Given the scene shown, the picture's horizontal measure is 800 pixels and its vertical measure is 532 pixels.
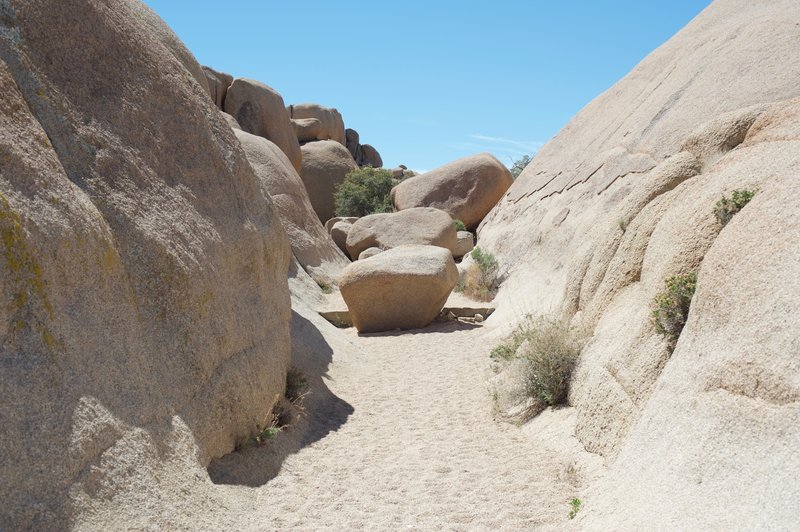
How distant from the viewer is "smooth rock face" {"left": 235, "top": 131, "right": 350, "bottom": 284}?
15719mm

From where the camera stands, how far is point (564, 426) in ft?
20.8

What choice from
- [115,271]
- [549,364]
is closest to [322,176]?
[549,364]

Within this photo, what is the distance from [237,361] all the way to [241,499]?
1.36 metres

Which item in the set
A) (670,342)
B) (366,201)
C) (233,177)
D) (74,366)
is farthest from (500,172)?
(74,366)

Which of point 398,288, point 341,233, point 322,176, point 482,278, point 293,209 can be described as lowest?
point 398,288

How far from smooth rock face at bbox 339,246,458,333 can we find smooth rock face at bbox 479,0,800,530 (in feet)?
4.62

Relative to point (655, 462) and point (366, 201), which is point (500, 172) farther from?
point (655, 462)

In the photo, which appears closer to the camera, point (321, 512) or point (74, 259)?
point (74, 259)

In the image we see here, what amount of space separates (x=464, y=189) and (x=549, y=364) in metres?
15.2

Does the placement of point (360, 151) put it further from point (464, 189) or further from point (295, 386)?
point (295, 386)

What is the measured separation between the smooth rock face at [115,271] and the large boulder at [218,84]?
1346cm

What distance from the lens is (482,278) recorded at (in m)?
14.0

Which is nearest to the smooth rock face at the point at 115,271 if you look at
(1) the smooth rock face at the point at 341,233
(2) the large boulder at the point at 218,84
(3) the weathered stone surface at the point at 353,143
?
(1) the smooth rock face at the point at 341,233

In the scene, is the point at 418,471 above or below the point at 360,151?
below
